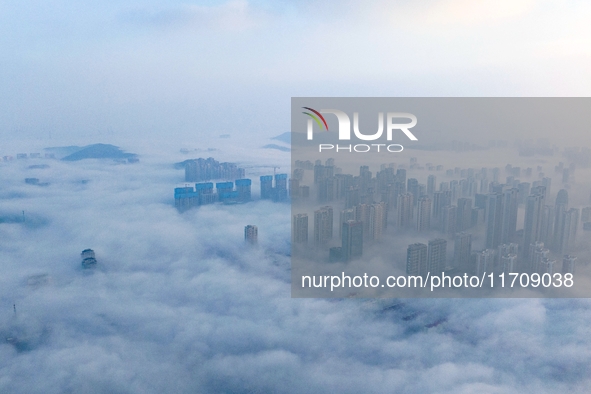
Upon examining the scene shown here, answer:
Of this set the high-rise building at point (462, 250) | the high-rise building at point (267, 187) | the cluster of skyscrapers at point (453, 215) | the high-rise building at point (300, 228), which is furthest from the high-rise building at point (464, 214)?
the high-rise building at point (267, 187)

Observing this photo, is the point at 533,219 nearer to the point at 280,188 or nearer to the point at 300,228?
the point at 300,228

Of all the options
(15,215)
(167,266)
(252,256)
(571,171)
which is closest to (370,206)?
(252,256)

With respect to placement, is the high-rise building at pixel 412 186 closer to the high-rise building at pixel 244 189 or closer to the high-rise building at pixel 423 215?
the high-rise building at pixel 423 215

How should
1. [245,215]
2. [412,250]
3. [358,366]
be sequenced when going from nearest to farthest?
1. [358,366]
2. [412,250]
3. [245,215]

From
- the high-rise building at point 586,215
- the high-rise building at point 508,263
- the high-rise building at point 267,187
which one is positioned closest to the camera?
the high-rise building at point 508,263

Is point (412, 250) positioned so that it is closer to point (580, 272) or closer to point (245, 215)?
point (580, 272)

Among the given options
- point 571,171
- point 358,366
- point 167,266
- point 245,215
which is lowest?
point 358,366
